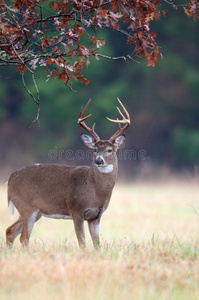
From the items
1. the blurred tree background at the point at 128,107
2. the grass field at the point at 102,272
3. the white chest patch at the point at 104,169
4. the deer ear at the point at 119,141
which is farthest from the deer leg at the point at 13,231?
the blurred tree background at the point at 128,107

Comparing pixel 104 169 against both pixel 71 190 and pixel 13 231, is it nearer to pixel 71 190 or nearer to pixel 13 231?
pixel 71 190

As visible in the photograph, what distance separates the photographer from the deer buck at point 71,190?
7023mm

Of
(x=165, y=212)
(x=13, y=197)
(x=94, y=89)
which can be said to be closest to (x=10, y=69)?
(x=94, y=89)

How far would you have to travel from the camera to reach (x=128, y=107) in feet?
73.5

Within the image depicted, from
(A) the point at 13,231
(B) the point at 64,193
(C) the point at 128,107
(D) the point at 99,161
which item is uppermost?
(D) the point at 99,161

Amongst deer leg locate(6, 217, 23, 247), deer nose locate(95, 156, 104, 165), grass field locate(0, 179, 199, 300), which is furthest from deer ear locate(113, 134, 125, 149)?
deer leg locate(6, 217, 23, 247)

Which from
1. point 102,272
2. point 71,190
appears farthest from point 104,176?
point 102,272

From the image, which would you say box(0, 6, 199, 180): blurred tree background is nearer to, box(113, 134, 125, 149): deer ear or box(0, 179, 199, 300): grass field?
box(113, 134, 125, 149): deer ear

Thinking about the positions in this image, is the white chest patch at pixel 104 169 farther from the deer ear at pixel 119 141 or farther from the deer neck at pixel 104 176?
the deer ear at pixel 119 141

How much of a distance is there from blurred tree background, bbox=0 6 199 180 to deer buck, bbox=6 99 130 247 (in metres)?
13.0

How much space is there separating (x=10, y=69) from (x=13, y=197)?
1398cm

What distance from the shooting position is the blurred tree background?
70.4 feet

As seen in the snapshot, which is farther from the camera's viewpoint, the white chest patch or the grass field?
the white chest patch

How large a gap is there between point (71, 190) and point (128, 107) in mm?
15389
